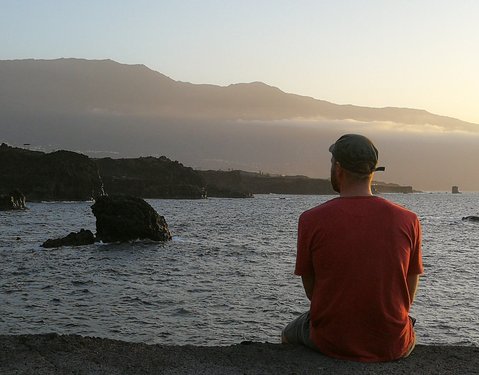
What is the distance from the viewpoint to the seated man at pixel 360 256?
5863mm

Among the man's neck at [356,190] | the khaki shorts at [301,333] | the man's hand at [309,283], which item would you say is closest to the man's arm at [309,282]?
the man's hand at [309,283]

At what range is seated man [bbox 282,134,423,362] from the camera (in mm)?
5863

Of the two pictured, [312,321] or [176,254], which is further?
[176,254]

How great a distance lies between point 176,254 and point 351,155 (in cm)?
3063

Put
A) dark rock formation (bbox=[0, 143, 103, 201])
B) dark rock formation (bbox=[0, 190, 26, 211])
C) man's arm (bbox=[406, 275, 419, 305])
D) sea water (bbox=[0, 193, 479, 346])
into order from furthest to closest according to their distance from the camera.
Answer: dark rock formation (bbox=[0, 143, 103, 201]), dark rock formation (bbox=[0, 190, 26, 211]), sea water (bbox=[0, 193, 479, 346]), man's arm (bbox=[406, 275, 419, 305])

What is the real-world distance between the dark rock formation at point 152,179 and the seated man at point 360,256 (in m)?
174

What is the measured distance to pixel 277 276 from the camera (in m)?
26.4

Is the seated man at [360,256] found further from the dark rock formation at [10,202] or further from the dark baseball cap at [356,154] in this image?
the dark rock formation at [10,202]

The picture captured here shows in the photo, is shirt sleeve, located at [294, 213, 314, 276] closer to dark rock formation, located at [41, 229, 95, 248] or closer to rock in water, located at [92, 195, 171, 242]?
dark rock formation, located at [41, 229, 95, 248]

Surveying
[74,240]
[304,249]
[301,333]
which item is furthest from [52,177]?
[304,249]

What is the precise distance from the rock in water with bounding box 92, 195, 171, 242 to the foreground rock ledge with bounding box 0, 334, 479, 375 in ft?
111

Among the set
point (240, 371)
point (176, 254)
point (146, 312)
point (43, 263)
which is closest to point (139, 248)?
point (176, 254)

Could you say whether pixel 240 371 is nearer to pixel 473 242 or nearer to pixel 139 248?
pixel 139 248

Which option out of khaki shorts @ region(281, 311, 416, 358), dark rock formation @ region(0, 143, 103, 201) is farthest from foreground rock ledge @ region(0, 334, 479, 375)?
dark rock formation @ region(0, 143, 103, 201)
